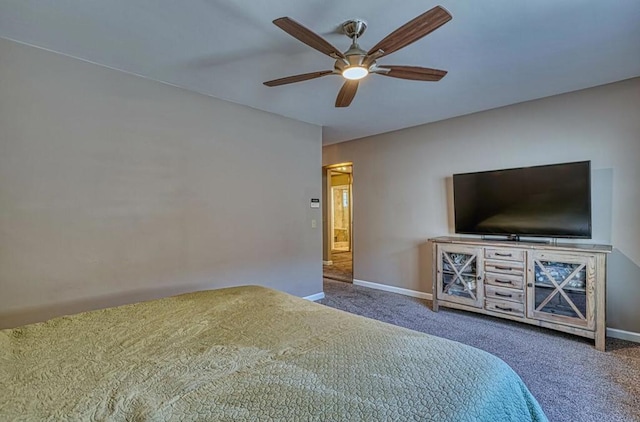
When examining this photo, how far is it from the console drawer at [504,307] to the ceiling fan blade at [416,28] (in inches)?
111

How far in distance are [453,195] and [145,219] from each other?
3570 mm

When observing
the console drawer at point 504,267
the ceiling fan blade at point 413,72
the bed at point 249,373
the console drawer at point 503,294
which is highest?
the ceiling fan blade at point 413,72

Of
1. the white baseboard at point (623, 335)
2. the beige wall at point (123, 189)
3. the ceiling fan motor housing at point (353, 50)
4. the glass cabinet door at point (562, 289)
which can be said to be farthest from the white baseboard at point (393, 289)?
the ceiling fan motor housing at point (353, 50)

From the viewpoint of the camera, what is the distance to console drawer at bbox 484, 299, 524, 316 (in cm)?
321

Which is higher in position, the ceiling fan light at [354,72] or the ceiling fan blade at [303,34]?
the ceiling fan blade at [303,34]

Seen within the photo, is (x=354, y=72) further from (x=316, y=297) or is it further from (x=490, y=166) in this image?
(x=316, y=297)

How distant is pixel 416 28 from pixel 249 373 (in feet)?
5.98

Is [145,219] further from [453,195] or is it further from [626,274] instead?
[626,274]

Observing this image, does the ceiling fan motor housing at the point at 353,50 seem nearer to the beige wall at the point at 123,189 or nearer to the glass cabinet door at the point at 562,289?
the beige wall at the point at 123,189

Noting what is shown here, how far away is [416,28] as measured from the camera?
1694mm

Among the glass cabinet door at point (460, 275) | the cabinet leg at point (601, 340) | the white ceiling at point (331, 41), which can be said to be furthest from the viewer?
the glass cabinet door at point (460, 275)

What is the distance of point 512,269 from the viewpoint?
3.25 m

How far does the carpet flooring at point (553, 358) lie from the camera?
6.70ft

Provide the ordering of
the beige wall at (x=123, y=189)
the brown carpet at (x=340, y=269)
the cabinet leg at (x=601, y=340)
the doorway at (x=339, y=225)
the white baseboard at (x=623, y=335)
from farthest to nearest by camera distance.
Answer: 1. the doorway at (x=339, y=225)
2. the brown carpet at (x=340, y=269)
3. the white baseboard at (x=623, y=335)
4. the cabinet leg at (x=601, y=340)
5. the beige wall at (x=123, y=189)
